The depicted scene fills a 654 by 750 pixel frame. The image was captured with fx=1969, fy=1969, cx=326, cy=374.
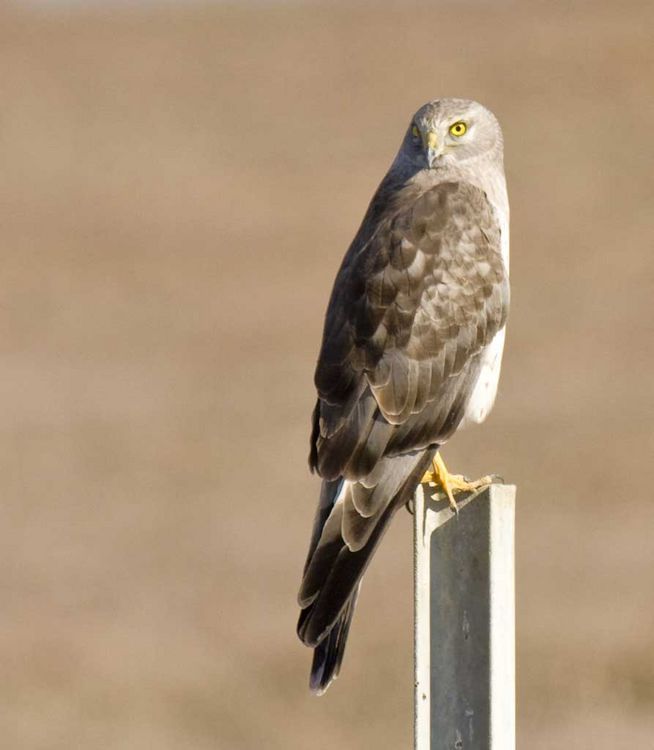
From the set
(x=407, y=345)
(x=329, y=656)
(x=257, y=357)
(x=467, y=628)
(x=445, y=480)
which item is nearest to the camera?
(x=467, y=628)

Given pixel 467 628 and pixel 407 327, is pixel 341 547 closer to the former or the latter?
pixel 467 628

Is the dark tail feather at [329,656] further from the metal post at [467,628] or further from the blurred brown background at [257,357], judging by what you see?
the blurred brown background at [257,357]

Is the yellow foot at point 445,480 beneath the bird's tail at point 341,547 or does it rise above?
above

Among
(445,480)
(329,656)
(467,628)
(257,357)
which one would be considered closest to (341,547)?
(329,656)

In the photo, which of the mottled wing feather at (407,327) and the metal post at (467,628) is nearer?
the metal post at (467,628)

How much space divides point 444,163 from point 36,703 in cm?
611

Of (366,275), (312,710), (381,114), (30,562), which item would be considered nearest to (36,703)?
(312,710)

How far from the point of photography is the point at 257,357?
22875 millimetres

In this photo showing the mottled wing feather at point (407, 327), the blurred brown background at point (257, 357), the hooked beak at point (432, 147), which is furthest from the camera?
the blurred brown background at point (257, 357)

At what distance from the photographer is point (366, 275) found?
5.95 metres

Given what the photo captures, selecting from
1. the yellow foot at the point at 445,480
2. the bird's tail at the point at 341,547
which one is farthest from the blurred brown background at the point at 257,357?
the bird's tail at the point at 341,547

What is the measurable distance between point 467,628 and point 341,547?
841 millimetres

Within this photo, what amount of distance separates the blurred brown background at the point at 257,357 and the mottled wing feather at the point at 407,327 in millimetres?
5160

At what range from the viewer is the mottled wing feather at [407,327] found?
222 inches
